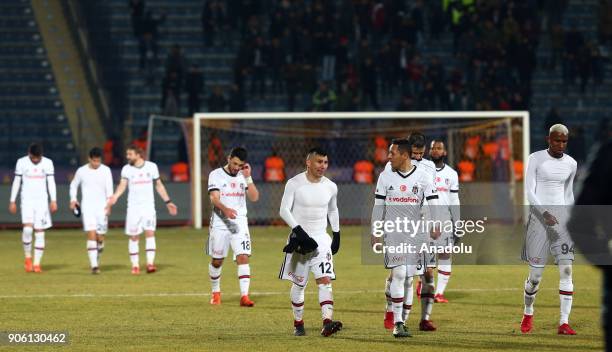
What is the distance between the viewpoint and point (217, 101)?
35.1m

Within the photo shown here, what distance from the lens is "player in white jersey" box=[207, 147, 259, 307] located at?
15789 millimetres

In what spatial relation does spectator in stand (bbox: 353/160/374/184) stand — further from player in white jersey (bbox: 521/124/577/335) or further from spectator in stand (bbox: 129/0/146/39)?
player in white jersey (bbox: 521/124/577/335)

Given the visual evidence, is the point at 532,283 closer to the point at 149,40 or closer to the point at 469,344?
the point at 469,344

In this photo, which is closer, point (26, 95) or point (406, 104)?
point (406, 104)

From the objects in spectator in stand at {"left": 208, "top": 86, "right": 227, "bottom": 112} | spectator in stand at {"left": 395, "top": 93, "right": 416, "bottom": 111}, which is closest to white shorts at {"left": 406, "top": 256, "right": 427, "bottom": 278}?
spectator in stand at {"left": 208, "top": 86, "right": 227, "bottom": 112}

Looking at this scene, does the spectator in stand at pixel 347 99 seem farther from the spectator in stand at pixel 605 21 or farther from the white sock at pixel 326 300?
the white sock at pixel 326 300

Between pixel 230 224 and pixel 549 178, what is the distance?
15.8ft

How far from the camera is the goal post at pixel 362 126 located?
28.9 m

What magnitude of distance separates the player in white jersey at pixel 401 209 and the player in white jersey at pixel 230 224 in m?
3.45

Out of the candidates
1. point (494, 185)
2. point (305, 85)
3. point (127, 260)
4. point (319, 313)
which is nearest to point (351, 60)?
point (305, 85)

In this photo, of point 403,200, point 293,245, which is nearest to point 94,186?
point 293,245

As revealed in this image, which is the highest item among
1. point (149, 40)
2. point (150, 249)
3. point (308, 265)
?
point (149, 40)

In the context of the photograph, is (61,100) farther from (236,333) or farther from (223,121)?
(236,333)

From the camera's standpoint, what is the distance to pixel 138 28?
123 ft
